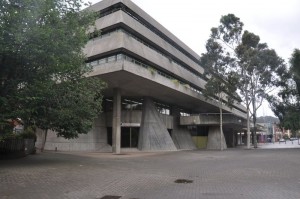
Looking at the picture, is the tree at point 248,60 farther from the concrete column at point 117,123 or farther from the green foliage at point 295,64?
the concrete column at point 117,123

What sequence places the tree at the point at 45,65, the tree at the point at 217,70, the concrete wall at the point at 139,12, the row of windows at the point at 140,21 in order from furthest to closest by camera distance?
the tree at the point at 217,70, the concrete wall at the point at 139,12, the row of windows at the point at 140,21, the tree at the point at 45,65

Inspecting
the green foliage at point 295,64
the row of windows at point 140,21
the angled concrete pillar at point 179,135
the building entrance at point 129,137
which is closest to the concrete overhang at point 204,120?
the angled concrete pillar at point 179,135

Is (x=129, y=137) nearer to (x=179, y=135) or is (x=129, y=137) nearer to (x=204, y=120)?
(x=179, y=135)

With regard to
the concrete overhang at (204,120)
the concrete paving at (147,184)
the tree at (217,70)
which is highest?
the tree at (217,70)

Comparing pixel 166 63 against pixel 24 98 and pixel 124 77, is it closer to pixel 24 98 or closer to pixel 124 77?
pixel 124 77

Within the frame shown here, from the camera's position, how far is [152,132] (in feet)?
122

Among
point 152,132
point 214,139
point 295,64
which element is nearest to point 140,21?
point 152,132

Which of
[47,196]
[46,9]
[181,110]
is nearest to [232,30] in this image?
[181,110]

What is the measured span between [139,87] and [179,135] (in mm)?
14318

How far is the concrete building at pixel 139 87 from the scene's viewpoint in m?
30.6

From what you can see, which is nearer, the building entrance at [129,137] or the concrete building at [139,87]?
the concrete building at [139,87]

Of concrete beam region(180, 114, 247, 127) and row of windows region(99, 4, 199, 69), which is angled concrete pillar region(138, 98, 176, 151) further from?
row of windows region(99, 4, 199, 69)

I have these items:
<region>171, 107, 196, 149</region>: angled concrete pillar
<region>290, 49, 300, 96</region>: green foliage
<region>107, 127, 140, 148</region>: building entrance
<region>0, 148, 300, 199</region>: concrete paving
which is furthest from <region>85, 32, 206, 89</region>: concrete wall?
<region>0, 148, 300, 199</region>: concrete paving

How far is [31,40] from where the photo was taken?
15.9 metres
